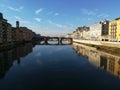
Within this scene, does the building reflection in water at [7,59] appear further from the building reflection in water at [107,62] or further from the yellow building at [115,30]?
the yellow building at [115,30]

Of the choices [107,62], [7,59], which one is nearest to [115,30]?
[107,62]

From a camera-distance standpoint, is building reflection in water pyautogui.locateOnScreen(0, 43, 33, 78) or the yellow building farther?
the yellow building

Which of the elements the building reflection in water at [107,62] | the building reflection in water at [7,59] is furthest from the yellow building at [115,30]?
the building reflection in water at [7,59]

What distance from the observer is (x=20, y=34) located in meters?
172

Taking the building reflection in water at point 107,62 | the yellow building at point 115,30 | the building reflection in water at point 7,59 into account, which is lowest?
the building reflection in water at point 107,62

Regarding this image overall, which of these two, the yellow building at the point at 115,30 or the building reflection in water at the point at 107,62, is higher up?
the yellow building at the point at 115,30

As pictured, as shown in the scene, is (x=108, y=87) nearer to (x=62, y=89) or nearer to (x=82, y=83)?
(x=82, y=83)

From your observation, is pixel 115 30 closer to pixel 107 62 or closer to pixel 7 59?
pixel 107 62

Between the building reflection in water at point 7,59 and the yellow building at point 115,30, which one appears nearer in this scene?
the building reflection in water at point 7,59

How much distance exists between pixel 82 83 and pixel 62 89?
4898 mm

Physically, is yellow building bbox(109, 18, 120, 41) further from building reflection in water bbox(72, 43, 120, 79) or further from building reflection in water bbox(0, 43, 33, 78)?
building reflection in water bbox(0, 43, 33, 78)

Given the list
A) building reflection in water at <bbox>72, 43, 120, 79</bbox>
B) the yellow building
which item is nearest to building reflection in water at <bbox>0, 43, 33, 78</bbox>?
building reflection in water at <bbox>72, 43, 120, 79</bbox>

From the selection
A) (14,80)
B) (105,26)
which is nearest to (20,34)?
(105,26)

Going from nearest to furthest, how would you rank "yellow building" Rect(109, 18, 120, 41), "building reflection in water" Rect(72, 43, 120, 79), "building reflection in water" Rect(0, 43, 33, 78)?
"building reflection in water" Rect(0, 43, 33, 78) → "building reflection in water" Rect(72, 43, 120, 79) → "yellow building" Rect(109, 18, 120, 41)
